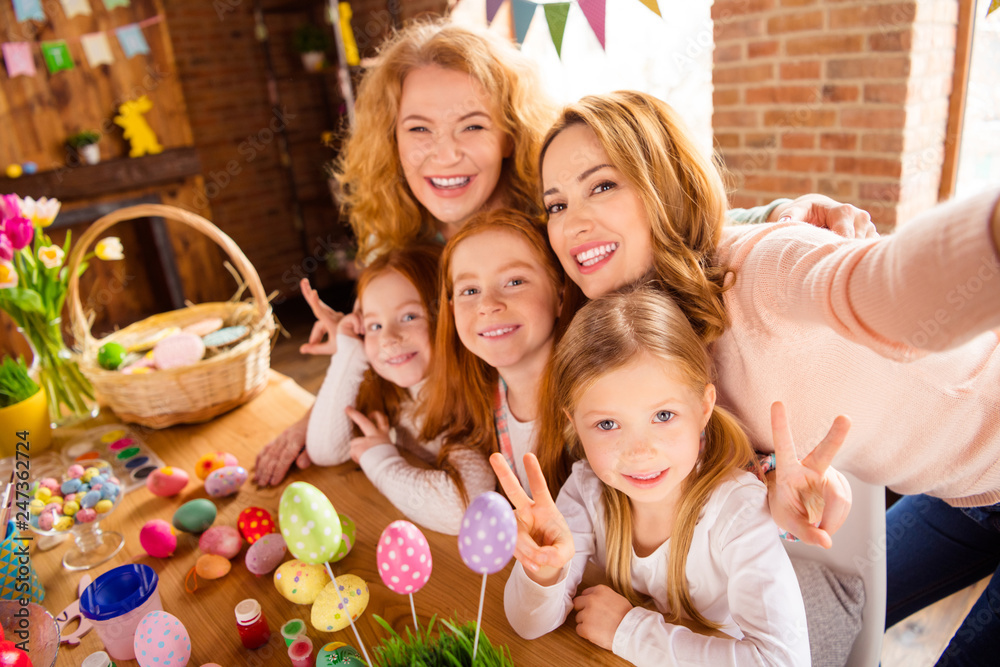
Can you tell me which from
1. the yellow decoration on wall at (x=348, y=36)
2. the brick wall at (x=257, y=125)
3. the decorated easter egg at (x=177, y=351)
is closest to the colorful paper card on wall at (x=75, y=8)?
the brick wall at (x=257, y=125)

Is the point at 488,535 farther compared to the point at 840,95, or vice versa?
the point at 840,95

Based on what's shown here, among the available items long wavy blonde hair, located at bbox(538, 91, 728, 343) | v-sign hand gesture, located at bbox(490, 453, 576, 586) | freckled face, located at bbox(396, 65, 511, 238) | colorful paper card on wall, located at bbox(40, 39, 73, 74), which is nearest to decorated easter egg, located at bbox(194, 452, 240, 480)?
freckled face, located at bbox(396, 65, 511, 238)

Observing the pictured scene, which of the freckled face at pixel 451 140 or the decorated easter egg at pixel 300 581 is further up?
the freckled face at pixel 451 140

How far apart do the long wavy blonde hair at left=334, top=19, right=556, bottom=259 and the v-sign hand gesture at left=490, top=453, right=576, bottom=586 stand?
0.62 metres

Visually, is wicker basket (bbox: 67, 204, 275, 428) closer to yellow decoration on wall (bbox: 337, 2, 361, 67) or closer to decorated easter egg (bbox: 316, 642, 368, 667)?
decorated easter egg (bbox: 316, 642, 368, 667)

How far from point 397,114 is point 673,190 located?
0.71m

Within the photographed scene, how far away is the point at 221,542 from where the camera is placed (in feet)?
3.56

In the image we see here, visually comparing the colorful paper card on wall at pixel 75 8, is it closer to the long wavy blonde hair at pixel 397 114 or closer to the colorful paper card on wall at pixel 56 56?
the colorful paper card on wall at pixel 56 56

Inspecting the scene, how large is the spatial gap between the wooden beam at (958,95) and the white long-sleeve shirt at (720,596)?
→ 1921 millimetres

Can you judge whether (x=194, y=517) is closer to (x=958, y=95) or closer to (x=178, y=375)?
(x=178, y=375)

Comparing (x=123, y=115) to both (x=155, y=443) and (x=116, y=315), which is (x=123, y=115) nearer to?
(x=116, y=315)

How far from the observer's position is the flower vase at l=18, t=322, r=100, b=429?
5.04 feet

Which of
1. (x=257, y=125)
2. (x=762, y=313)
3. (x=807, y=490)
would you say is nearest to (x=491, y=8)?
(x=762, y=313)

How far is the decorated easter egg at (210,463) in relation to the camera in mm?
1323
